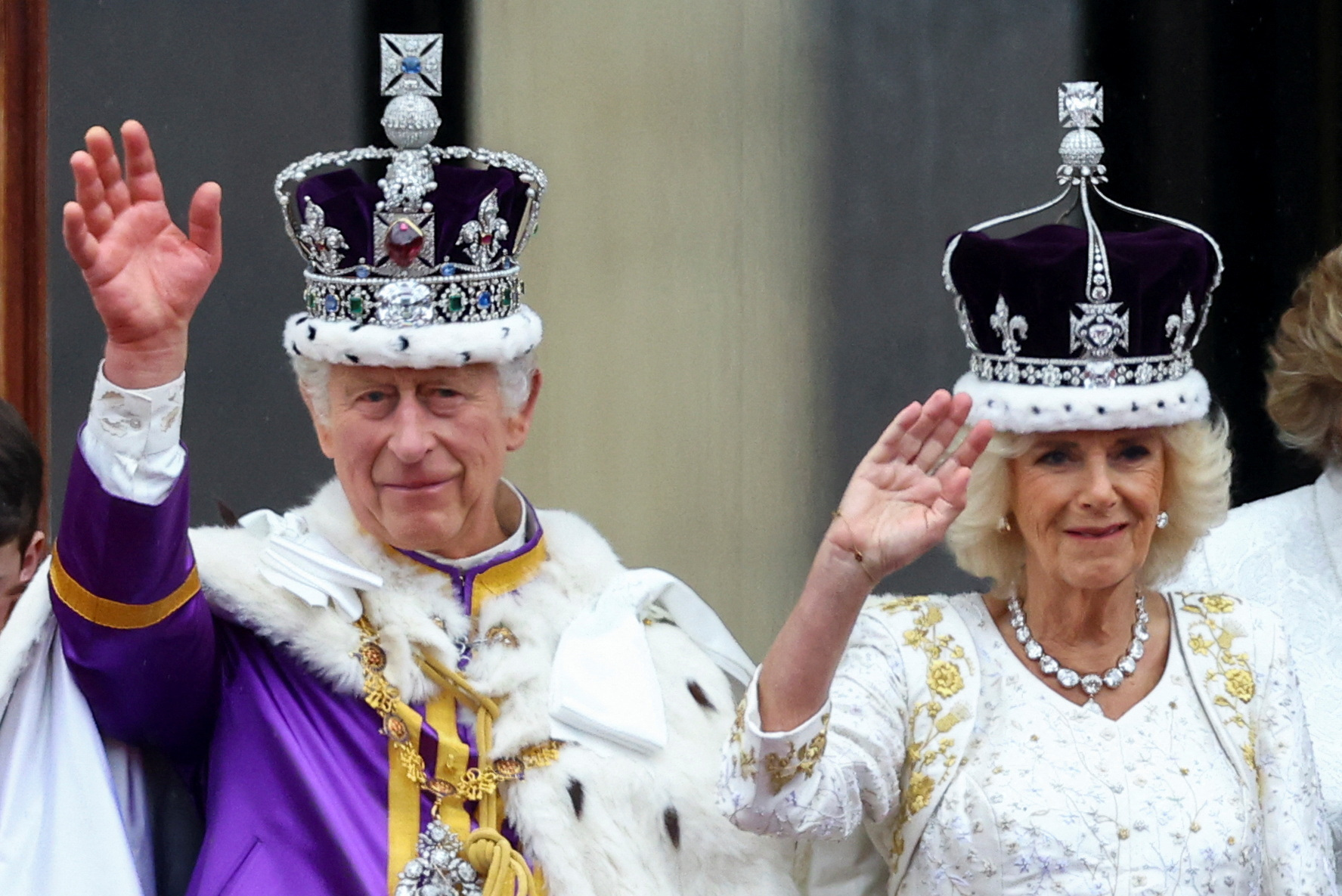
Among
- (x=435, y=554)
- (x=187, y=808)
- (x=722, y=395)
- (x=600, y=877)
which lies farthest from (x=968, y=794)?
(x=722, y=395)

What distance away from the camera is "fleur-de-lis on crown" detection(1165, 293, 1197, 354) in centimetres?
315

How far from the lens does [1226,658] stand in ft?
10.3

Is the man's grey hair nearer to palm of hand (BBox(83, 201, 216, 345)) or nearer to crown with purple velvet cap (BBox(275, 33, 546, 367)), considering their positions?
crown with purple velvet cap (BBox(275, 33, 546, 367))

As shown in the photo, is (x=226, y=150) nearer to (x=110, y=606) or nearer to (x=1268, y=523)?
(x=110, y=606)

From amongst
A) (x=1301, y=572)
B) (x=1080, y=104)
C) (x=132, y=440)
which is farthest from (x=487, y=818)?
(x=1301, y=572)

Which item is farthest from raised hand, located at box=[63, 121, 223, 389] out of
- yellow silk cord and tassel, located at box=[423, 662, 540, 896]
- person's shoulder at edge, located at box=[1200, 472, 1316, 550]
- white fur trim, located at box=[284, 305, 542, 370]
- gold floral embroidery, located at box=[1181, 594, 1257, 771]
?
person's shoulder at edge, located at box=[1200, 472, 1316, 550]

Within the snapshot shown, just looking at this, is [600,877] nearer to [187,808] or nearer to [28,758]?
[187,808]

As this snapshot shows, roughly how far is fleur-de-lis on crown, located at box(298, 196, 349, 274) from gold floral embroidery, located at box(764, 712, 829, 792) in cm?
101

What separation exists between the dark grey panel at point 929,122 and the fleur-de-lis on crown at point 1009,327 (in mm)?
1711

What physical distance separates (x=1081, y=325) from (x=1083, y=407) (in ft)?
0.41

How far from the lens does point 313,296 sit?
3.29 metres

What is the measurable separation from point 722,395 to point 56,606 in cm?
209

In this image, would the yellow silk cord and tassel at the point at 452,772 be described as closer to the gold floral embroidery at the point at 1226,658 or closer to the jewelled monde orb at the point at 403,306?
the jewelled monde orb at the point at 403,306

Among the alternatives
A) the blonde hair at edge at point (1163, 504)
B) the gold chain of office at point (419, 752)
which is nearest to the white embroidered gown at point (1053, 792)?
the blonde hair at edge at point (1163, 504)
